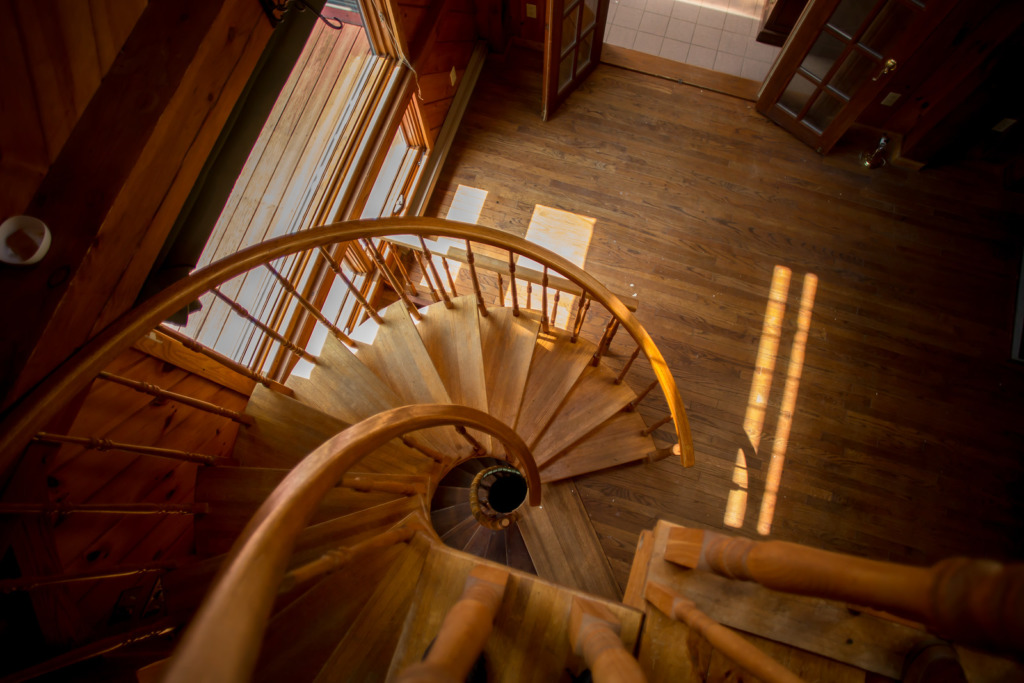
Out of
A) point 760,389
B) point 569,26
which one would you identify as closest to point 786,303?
point 760,389

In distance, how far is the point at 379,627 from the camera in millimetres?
1370

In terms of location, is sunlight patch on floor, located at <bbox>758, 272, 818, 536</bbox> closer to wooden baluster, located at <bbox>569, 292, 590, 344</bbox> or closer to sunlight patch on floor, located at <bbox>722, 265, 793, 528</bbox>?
sunlight patch on floor, located at <bbox>722, 265, 793, 528</bbox>

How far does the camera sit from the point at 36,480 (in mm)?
1301

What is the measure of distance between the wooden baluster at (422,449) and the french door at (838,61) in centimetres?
359

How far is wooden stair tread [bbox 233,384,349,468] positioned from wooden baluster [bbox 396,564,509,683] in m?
1.03

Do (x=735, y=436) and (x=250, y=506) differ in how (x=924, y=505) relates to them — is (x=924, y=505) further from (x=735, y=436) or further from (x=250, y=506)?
(x=250, y=506)

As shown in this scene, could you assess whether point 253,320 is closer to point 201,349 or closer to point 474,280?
point 201,349

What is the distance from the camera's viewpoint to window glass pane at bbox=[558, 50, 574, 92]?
3.61 m

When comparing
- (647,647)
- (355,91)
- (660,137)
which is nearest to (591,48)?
(660,137)

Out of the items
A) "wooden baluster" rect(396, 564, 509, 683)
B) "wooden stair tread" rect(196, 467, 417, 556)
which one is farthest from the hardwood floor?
Answer: "wooden stair tread" rect(196, 467, 417, 556)

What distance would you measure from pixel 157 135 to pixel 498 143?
2694 mm

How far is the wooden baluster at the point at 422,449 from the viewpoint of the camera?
2.05 meters

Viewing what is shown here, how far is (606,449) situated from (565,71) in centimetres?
283

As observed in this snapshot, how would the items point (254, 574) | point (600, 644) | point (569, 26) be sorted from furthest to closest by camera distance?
point (569, 26), point (600, 644), point (254, 574)
